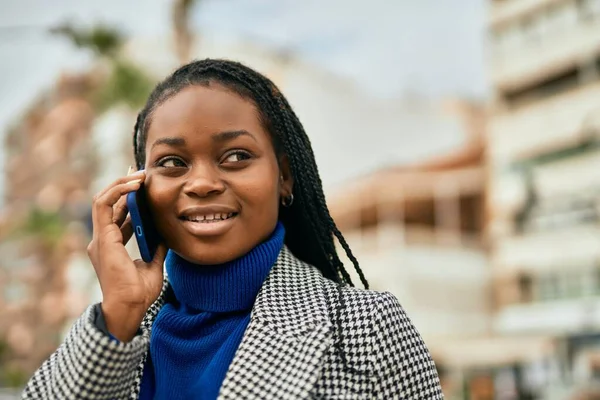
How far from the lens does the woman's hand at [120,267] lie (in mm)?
1917

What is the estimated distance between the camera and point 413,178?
93.9ft

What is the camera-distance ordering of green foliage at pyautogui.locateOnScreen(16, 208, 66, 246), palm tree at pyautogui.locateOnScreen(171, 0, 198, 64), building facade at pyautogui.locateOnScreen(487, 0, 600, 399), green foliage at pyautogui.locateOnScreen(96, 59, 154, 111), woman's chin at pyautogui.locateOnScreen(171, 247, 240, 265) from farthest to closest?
green foliage at pyautogui.locateOnScreen(16, 208, 66, 246)
building facade at pyautogui.locateOnScreen(487, 0, 600, 399)
green foliage at pyautogui.locateOnScreen(96, 59, 154, 111)
palm tree at pyautogui.locateOnScreen(171, 0, 198, 64)
woman's chin at pyautogui.locateOnScreen(171, 247, 240, 265)

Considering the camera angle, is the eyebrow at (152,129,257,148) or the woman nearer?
the woman

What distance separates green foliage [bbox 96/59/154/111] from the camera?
68.6ft

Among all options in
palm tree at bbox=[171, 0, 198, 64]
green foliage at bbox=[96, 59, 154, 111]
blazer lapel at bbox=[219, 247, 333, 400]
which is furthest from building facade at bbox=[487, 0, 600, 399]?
blazer lapel at bbox=[219, 247, 333, 400]

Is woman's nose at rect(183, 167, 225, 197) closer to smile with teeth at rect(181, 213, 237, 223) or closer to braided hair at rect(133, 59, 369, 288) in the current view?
smile with teeth at rect(181, 213, 237, 223)

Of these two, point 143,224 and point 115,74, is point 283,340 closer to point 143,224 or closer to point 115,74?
point 143,224

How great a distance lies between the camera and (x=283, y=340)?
198cm

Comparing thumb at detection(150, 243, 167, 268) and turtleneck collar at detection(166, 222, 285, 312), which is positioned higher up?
thumb at detection(150, 243, 167, 268)

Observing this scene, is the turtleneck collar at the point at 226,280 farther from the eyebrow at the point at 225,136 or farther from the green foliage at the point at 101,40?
the green foliage at the point at 101,40

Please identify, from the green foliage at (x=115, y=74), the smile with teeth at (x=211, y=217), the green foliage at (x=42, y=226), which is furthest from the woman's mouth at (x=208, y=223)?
the green foliage at (x=42, y=226)

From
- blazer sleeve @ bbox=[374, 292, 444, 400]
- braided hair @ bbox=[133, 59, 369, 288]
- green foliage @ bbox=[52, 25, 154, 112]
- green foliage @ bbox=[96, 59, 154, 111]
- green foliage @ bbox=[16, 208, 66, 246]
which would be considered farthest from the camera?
green foliage @ bbox=[16, 208, 66, 246]

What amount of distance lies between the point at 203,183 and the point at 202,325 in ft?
1.06

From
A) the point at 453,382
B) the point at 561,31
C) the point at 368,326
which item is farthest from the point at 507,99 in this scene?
the point at 368,326
